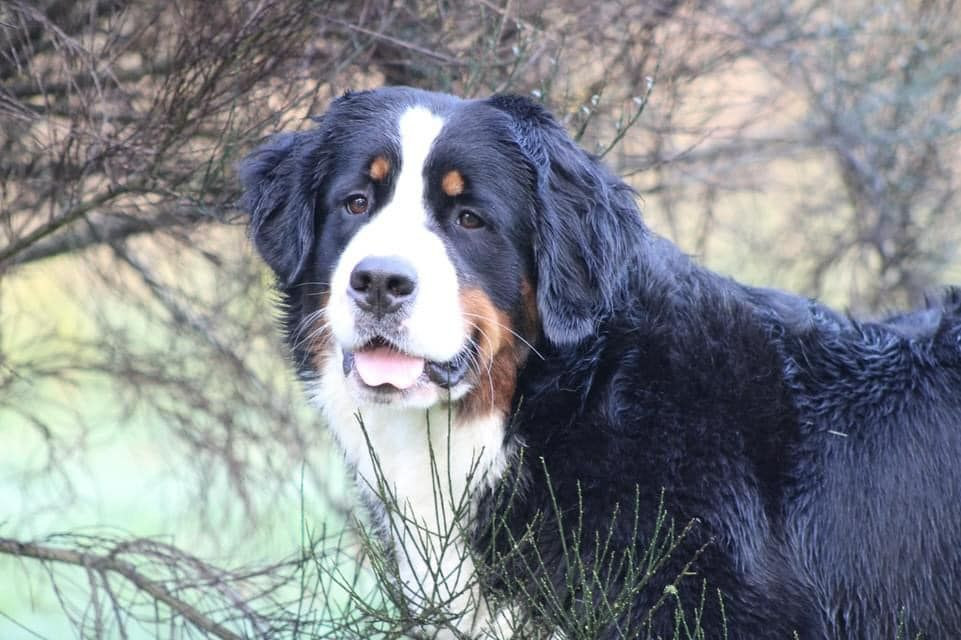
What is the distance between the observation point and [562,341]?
3.72 metres

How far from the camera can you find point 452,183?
147 inches

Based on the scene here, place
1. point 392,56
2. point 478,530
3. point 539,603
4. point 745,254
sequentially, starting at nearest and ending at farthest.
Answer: point 539,603 < point 478,530 < point 392,56 < point 745,254

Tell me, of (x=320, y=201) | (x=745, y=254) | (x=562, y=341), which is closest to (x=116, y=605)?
(x=320, y=201)

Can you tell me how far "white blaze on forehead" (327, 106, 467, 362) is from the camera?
3477 millimetres

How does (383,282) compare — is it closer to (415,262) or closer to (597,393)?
(415,262)

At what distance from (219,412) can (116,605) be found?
142cm

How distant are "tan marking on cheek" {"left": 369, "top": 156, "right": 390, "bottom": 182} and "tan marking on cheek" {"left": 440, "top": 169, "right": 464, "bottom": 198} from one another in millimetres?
174

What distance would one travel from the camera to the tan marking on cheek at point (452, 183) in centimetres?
372

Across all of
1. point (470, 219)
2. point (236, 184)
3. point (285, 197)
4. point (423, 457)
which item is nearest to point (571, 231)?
point (470, 219)

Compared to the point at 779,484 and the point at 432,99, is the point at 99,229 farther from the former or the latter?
the point at 779,484

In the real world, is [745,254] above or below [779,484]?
above

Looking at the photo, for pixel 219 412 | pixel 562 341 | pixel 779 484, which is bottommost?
pixel 219 412

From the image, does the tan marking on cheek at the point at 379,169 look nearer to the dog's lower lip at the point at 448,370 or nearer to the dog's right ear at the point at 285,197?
the dog's right ear at the point at 285,197

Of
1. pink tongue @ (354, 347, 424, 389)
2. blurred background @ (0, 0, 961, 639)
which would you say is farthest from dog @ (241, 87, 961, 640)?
blurred background @ (0, 0, 961, 639)
